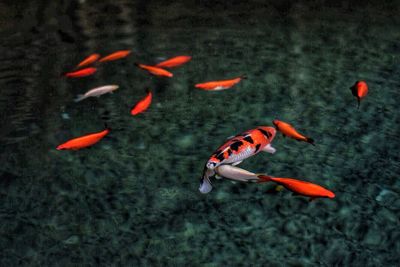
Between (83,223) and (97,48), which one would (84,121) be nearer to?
(83,223)

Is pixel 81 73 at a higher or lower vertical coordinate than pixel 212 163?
higher

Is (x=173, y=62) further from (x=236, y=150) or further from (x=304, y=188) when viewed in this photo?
(x=304, y=188)

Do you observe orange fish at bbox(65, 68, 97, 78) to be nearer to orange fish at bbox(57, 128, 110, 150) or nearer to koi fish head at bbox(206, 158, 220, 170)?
orange fish at bbox(57, 128, 110, 150)

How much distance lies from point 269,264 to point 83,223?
1330 millimetres

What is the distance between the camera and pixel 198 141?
390cm

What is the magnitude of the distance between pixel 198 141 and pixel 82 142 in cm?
102

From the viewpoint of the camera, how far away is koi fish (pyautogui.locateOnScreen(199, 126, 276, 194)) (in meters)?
3.05

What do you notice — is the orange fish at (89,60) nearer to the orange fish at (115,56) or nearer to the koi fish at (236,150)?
the orange fish at (115,56)

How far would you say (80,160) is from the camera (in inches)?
144

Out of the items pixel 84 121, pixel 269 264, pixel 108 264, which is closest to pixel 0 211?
pixel 108 264

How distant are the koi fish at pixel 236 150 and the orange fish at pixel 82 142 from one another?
1092 millimetres

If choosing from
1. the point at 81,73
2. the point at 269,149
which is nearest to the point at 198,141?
the point at 269,149

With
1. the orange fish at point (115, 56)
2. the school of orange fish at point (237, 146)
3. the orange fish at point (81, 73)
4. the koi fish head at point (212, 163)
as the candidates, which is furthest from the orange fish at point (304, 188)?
the orange fish at point (115, 56)

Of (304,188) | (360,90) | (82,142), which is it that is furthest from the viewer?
(360,90)
